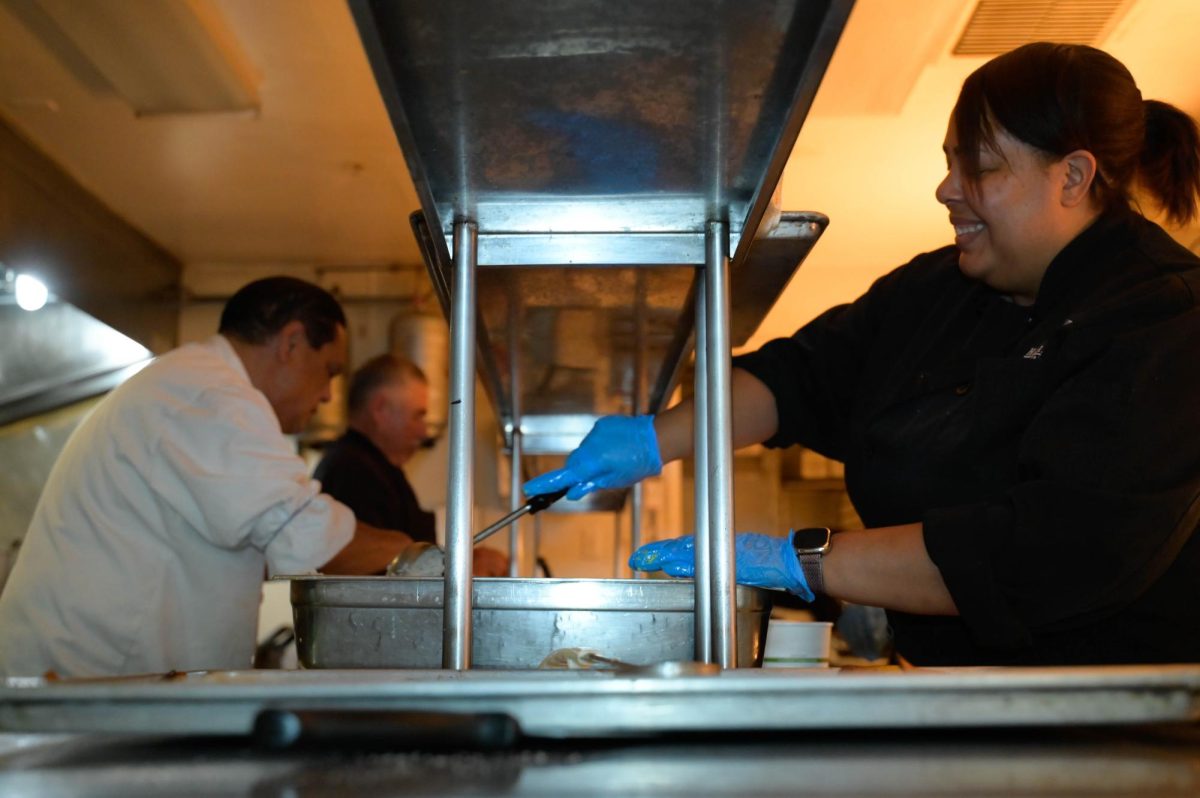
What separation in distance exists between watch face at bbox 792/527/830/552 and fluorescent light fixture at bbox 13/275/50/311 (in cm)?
365

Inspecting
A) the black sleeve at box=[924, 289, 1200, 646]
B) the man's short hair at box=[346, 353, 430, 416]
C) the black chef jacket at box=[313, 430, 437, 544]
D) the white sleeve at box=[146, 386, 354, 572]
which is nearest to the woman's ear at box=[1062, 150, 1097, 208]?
the black sleeve at box=[924, 289, 1200, 646]

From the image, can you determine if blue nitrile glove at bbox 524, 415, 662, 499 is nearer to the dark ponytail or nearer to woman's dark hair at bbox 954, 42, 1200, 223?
woman's dark hair at bbox 954, 42, 1200, 223

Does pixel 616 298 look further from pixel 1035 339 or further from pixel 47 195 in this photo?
pixel 47 195

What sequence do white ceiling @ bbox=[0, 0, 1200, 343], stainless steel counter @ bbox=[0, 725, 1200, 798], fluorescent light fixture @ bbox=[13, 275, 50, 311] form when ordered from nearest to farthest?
1. stainless steel counter @ bbox=[0, 725, 1200, 798]
2. white ceiling @ bbox=[0, 0, 1200, 343]
3. fluorescent light fixture @ bbox=[13, 275, 50, 311]

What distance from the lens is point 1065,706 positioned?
601 mm

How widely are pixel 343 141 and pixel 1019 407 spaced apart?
3058mm

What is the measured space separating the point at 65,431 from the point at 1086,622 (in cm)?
447

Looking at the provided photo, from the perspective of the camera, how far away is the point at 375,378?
3727mm

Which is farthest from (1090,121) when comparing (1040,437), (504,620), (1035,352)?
(504,620)

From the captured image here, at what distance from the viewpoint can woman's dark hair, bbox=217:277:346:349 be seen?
2416mm

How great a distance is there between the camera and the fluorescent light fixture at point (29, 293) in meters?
4.10

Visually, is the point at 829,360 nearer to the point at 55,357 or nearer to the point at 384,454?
the point at 384,454

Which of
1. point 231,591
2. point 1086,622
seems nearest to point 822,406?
point 1086,622

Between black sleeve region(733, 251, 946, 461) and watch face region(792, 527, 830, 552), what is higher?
black sleeve region(733, 251, 946, 461)
